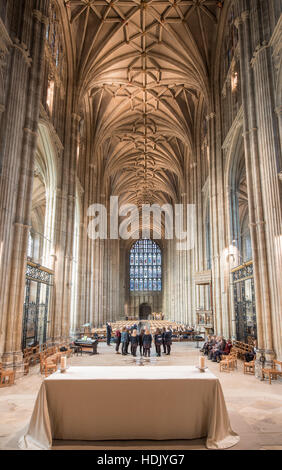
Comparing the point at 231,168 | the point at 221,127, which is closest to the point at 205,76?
A: the point at 221,127

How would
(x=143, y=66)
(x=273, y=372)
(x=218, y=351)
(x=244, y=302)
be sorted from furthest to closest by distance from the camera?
(x=143, y=66)
(x=244, y=302)
(x=218, y=351)
(x=273, y=372)

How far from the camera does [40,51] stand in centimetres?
1270

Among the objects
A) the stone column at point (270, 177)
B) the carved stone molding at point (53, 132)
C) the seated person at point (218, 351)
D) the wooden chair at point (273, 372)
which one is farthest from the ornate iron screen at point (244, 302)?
the carved stone molding at point (53, 132)

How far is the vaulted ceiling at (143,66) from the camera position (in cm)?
1903

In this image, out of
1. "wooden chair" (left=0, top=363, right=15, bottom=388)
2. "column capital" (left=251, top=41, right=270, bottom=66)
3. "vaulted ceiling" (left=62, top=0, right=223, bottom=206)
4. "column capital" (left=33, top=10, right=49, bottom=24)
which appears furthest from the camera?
"vaulted ceiling" (left=62, top=0, right=223, bottom=206)

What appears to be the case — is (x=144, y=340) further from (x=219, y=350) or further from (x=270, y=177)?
(x=270, y=177)

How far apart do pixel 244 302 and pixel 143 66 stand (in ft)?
59.6

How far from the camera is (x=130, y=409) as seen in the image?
15.0 feet

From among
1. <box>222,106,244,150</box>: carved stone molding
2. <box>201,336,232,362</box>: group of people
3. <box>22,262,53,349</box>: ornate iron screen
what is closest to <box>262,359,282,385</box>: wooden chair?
<box>201,336,232,362</box>: group of people

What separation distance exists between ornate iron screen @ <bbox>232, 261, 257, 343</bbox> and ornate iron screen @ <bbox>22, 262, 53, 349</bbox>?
30.7ft

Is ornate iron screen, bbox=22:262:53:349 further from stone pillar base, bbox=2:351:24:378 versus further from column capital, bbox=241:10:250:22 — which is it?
column capital, bbox=241:10:250:22

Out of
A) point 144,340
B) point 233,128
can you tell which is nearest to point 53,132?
point 233,128

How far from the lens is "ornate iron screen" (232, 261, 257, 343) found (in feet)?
45.0

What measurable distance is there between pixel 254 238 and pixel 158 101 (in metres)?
19.9
